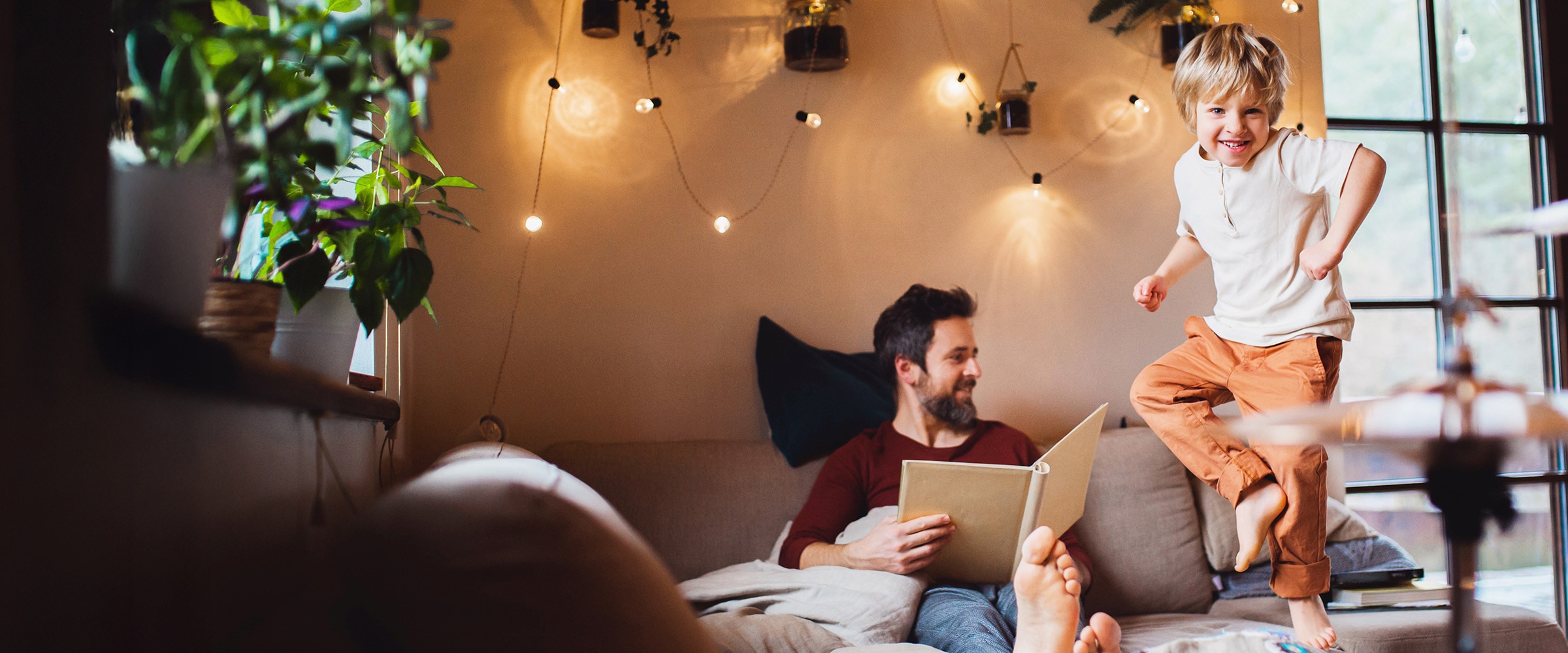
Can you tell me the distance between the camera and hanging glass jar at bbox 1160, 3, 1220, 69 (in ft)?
9.18

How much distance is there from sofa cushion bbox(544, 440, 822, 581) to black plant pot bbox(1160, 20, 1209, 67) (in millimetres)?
1720

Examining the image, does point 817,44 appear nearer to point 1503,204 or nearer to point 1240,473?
point 1240,473

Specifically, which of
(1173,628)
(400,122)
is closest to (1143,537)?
(1173,628)

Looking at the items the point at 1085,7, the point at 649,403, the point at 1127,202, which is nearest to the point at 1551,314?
the point at 1127,202

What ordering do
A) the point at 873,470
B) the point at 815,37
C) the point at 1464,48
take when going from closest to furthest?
the point at 873,470
the point at 815,37
the point at 1464,48

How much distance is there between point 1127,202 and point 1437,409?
2405 millimetres

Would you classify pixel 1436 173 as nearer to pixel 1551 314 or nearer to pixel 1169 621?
pixel 1551 314

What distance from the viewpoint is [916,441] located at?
219cm

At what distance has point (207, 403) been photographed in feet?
2.11

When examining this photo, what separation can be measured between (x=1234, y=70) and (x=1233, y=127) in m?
0.11

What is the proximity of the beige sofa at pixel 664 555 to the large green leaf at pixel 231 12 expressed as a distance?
1.28 feet

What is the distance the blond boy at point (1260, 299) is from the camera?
5.33ft

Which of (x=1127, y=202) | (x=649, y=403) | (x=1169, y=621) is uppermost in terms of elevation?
(x=1127, y=202)

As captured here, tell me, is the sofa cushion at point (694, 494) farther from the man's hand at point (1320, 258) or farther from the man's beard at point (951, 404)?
the man's hand at point (1320, 258)
